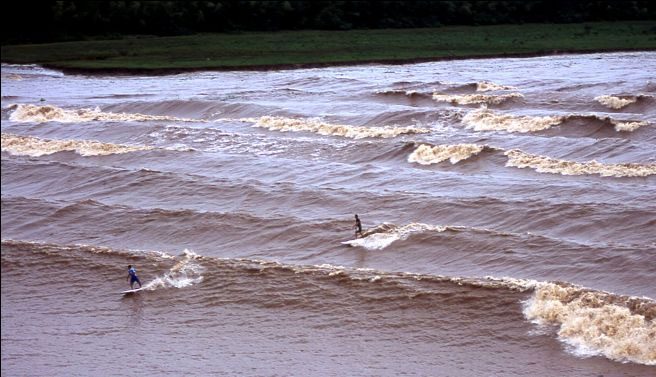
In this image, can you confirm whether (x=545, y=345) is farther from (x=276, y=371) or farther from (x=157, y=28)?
(x=157, y=28)

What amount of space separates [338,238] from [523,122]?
1621cm

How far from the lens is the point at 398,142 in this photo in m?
34.8

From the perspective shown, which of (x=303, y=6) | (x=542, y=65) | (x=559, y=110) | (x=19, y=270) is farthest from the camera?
(x=303, y=6)

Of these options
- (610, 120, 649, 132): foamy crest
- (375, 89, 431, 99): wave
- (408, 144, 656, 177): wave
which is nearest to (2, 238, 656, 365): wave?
(408, 144, 656, 177): wave

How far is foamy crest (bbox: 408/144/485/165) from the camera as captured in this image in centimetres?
3181

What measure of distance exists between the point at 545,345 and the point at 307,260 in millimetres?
7176

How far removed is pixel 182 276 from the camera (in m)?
20.8

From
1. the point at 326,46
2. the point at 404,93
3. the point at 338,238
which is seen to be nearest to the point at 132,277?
the point at 338,238

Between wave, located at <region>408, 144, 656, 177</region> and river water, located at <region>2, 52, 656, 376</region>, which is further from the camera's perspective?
wave, located at <region>408, 144, 656, 177</region>

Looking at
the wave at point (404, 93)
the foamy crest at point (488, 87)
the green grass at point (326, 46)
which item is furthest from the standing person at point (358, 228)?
the green grass at point (326, 46)

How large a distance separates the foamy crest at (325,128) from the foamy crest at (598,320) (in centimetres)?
1922

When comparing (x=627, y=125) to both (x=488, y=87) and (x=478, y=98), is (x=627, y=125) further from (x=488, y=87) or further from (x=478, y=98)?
(x=488, y=87)

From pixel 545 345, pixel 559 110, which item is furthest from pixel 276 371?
pixel 559 110

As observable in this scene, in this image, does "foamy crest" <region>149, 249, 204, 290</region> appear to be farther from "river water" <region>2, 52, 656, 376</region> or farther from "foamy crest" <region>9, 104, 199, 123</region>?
"foamy crest" <region>9, 104, 199, 123</region>
